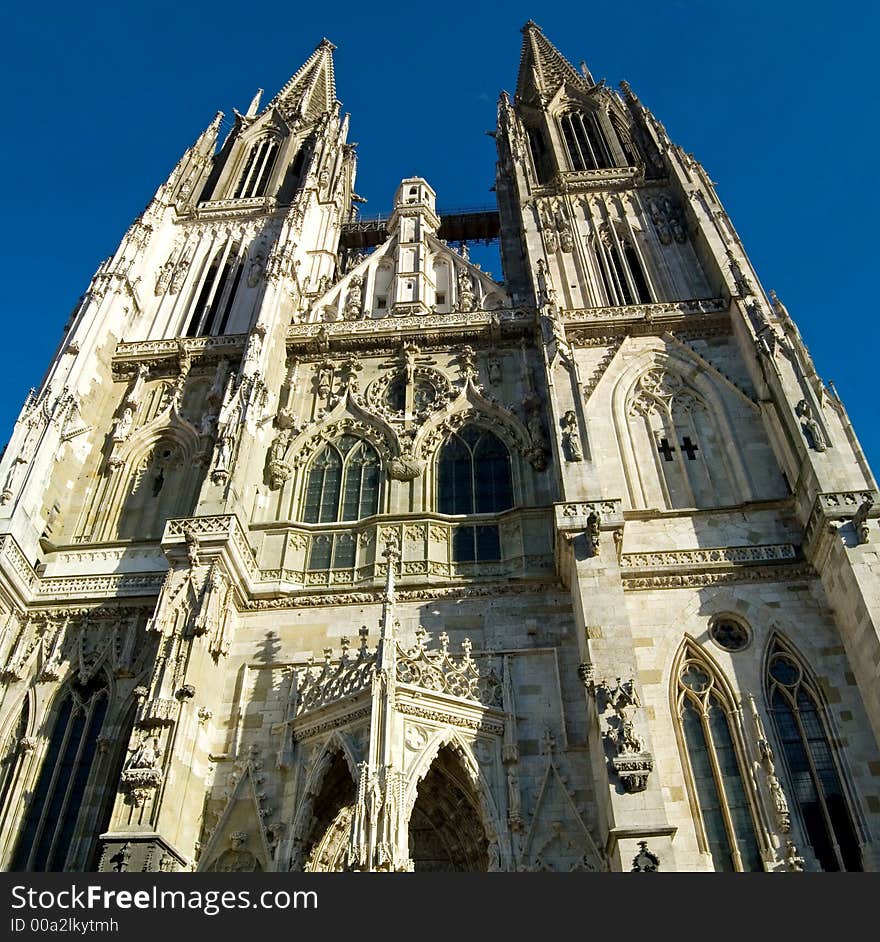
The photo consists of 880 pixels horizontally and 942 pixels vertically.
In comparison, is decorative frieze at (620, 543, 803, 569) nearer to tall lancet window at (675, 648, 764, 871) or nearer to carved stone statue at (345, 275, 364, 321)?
tall lancet window at (675, 648, 764, 871)

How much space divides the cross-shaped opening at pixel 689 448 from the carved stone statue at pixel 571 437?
9.54 feet

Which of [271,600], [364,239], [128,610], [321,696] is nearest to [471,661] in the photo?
[321,696]

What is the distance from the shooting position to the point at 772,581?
14953mm

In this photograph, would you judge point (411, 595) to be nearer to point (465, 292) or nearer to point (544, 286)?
point (544, 286)

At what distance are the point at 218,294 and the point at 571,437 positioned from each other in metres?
13.6

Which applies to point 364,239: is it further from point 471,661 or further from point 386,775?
point 386,775

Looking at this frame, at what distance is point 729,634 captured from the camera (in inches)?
575

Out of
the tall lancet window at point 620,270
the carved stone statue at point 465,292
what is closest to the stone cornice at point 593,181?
the tall lancet window at point 620,270

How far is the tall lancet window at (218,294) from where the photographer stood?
2388cm

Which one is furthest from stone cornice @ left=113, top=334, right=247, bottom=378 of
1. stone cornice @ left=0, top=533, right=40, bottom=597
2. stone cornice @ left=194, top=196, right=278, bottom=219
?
stone cornice @ left=194, top=196, right=278, bottom=219

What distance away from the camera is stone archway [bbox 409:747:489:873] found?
1337 cm

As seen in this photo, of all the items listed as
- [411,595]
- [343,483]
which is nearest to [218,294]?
[343,483]

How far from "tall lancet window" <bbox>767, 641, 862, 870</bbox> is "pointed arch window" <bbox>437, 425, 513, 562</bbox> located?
5708mm

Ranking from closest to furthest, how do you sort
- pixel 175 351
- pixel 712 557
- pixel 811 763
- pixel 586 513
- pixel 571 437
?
pixel 811 763, pixel 586 513, pixel 712 557, pixel 571 437, pixel 175 351
